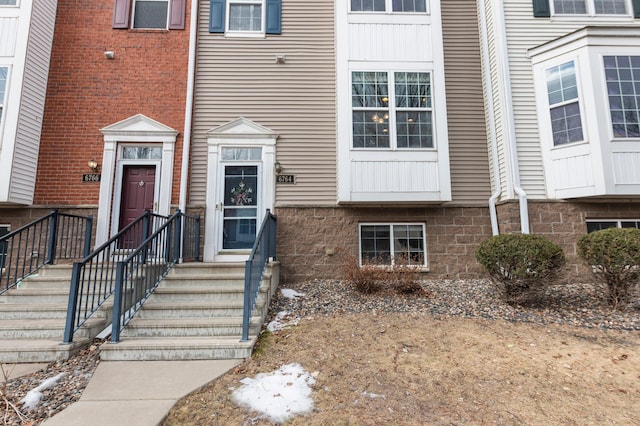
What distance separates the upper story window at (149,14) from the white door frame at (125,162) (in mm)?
2136

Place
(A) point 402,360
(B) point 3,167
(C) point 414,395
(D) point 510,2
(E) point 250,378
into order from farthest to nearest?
(D) point 510,2, (B) point 3,167, (A) point 402,360, (E) point 250,378, (C) point 414,395

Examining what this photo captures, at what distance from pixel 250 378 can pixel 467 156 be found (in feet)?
19.9

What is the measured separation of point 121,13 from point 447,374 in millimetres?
8799

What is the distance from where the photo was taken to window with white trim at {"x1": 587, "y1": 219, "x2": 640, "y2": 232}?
6212 mm

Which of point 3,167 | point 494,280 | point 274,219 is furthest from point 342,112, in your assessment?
point 3,167

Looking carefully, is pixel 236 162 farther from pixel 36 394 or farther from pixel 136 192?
pixel 36 394

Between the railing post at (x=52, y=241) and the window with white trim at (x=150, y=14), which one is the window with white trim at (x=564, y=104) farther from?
the railing post at (x=52, y=241)

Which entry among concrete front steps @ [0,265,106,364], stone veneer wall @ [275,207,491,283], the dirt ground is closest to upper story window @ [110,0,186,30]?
stone veneer wall @ [275,207,491,283]

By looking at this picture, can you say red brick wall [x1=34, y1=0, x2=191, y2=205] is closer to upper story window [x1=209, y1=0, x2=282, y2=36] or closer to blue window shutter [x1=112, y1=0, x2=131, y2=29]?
blue window shutter [x1=112, y1=0, x2=131, y2=29]

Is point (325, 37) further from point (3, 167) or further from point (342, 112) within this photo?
point (3, 167)

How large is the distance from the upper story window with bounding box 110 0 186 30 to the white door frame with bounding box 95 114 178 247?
7.01 feet

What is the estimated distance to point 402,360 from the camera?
3.27m

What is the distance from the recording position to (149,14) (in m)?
7.09

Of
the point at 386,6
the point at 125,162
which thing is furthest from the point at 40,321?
the point at 386,6
